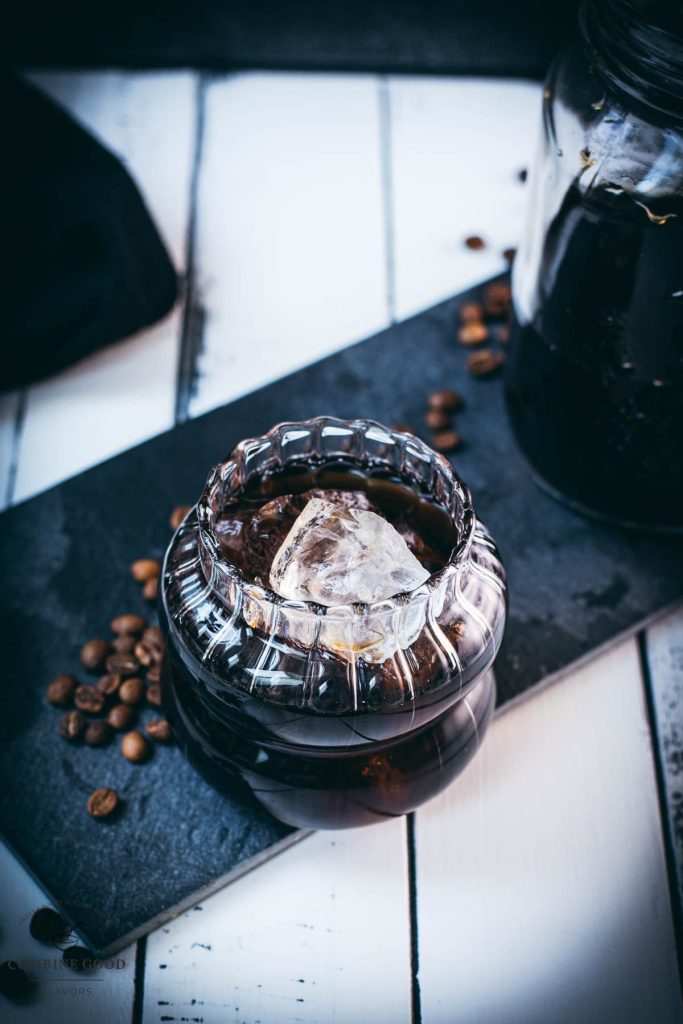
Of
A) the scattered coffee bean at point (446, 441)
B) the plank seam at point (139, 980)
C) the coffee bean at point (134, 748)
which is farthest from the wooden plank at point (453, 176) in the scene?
the plank seam at point (139, 980)

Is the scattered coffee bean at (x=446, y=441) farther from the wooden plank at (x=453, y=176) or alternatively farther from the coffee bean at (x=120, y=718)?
the coffee bean at (x=120, y=718)

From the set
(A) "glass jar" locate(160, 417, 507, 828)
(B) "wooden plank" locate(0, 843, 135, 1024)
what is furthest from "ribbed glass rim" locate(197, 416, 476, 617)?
(B) "wooden plank" locate(0, 843, 135, 1024)

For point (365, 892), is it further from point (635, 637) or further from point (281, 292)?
point (281, 292)

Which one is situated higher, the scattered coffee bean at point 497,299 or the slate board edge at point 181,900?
the scattered coffee bean at point 497,299

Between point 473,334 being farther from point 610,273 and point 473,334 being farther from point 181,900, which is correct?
point 181,900

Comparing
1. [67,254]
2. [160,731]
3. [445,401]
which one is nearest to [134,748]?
[160,731]

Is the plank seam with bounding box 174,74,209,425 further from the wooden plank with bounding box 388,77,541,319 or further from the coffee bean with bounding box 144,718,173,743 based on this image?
the coffee bean with bounding box 144,718,173,743
